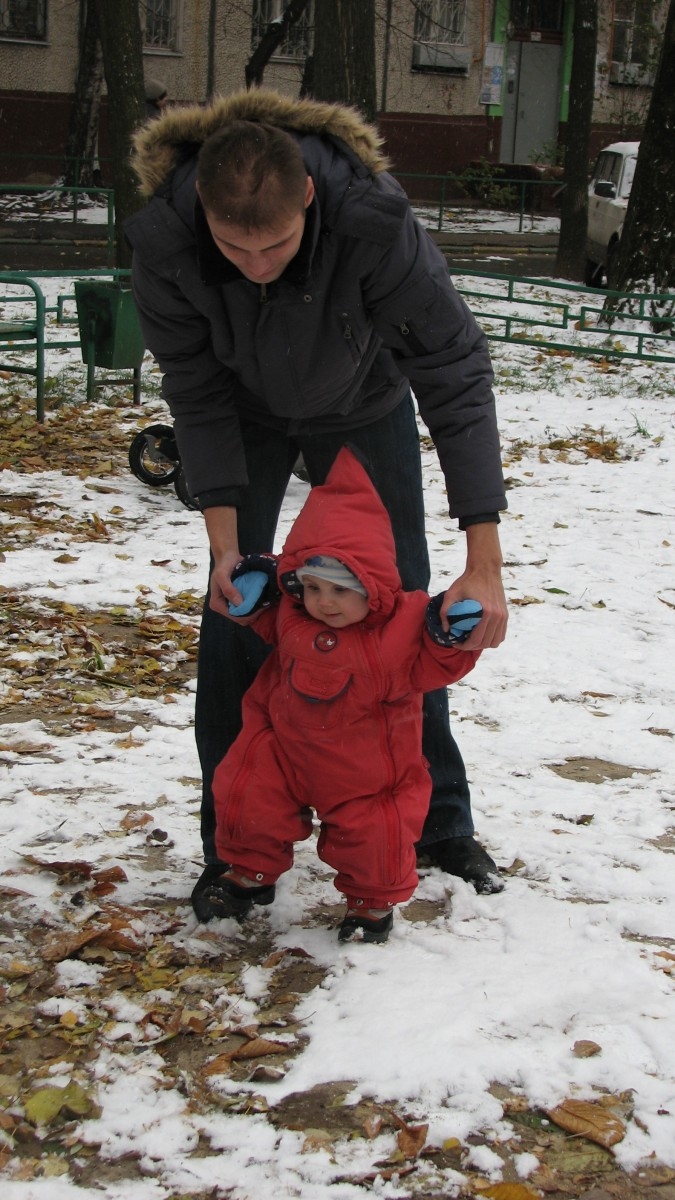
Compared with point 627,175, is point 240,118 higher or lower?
lower

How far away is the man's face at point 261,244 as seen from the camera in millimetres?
2363

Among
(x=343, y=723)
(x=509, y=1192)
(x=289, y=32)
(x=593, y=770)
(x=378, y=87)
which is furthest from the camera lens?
(x=378, y=87)

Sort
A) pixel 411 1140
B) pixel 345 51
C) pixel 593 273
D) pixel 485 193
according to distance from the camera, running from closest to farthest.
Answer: pixel 411 1140 → pixel 345 51 → pixel 593 273 → pixel 485 193

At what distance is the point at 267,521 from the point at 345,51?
8.66 m

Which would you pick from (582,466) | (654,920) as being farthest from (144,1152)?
(582,466)

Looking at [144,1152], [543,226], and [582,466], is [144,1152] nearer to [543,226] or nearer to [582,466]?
[582,466]

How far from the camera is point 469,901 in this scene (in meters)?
3.16

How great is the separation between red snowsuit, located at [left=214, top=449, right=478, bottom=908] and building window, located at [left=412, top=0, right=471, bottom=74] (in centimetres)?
2692

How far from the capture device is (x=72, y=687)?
4602 millimetres

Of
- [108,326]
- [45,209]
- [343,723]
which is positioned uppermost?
[45,209]

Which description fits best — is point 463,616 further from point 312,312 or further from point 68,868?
point 68,868

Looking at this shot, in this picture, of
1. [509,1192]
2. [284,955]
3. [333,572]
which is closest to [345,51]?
[333,572]

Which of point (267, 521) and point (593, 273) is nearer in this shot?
point (267, 521)

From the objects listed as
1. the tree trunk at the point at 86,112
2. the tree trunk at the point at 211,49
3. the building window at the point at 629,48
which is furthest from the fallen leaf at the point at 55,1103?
the building window at the point at 629,48
